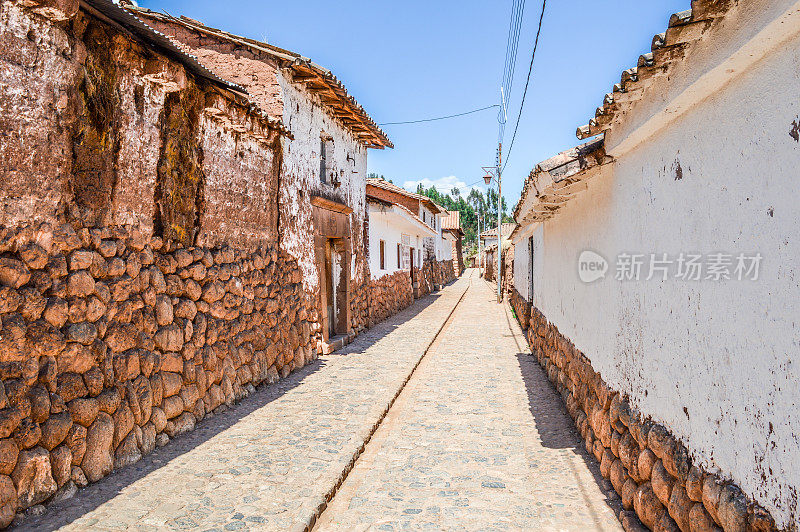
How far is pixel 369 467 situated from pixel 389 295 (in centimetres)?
1227

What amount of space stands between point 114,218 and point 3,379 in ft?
5.71

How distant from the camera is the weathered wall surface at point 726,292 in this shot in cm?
209

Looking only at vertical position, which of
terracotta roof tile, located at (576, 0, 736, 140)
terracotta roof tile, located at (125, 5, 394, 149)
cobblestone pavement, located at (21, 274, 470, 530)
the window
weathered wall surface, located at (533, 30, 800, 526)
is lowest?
cobblestone pavement, located at (21, 274, 470, 530)

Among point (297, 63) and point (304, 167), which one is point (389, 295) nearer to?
point (304, 167)

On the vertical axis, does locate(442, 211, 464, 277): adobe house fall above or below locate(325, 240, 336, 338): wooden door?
above

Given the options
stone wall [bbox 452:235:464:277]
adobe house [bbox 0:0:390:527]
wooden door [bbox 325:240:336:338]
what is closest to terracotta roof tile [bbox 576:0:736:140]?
adobe house [bbox 0:0:390:527]

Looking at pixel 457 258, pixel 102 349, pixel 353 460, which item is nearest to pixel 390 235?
pixel 353 460

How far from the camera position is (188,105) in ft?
19.6

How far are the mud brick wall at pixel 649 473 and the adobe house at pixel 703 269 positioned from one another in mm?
12

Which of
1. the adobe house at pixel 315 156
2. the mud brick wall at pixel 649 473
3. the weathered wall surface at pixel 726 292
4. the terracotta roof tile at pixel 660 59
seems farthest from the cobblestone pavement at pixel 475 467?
the adobe house at pixel 315 156

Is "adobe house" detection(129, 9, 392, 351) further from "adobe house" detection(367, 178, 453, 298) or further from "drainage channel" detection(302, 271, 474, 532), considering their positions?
"adobe house" detection(367, 178, 453, 298)

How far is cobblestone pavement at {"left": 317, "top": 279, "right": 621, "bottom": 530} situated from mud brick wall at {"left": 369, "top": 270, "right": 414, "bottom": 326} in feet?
21.4

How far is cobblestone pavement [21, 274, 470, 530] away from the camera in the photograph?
373 cm

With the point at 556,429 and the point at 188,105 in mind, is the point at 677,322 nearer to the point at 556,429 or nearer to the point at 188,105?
the point at 556,429
